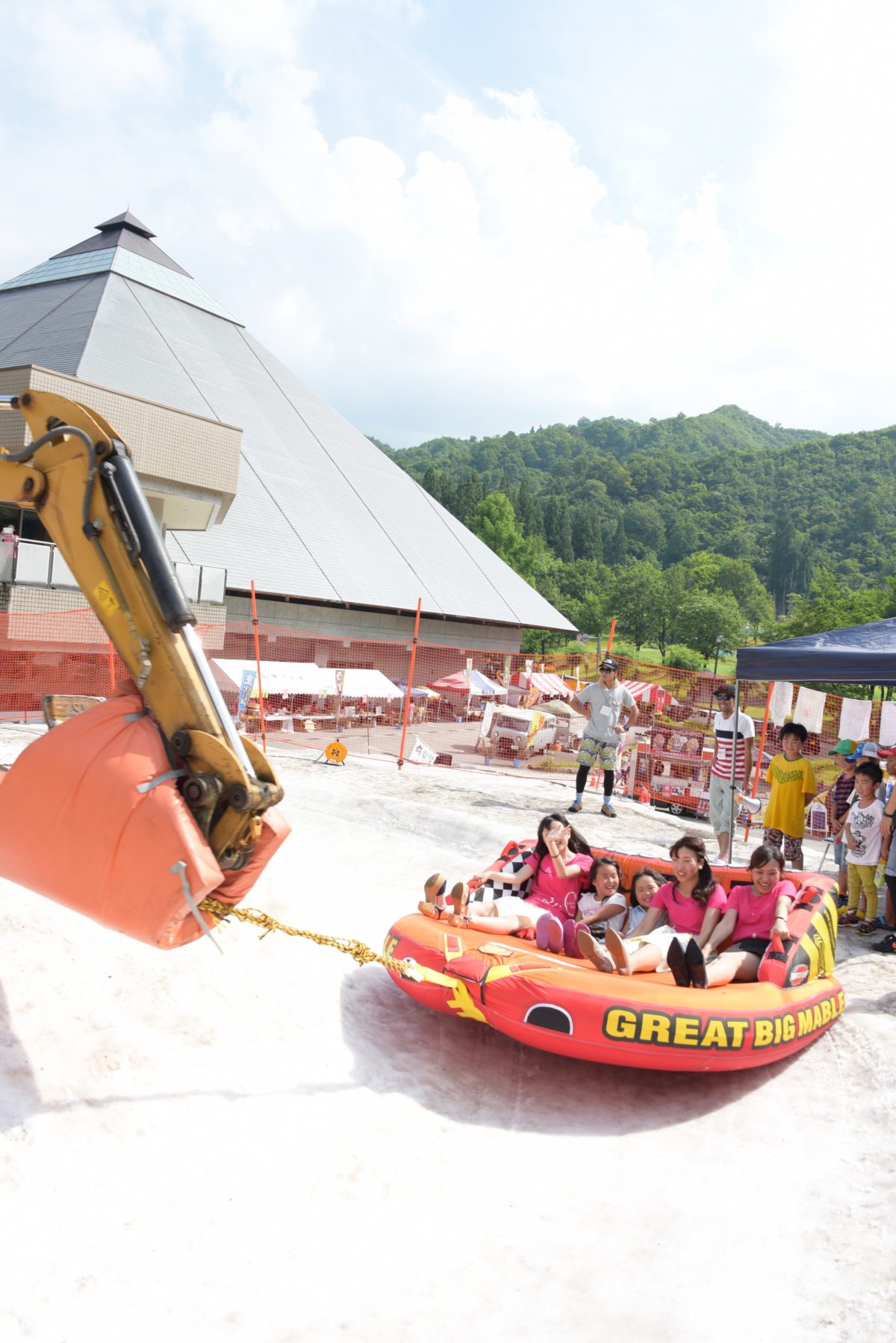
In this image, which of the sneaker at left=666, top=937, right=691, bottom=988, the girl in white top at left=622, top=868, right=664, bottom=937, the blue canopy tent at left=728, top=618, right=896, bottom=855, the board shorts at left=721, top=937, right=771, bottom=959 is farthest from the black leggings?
the sneaker at left=666, top=937, right=691, bottom=988

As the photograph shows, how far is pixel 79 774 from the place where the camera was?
11.9ft

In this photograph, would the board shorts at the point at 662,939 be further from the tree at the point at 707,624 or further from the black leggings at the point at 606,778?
the tree at the point at 707,624

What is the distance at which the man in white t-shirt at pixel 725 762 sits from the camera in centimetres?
994

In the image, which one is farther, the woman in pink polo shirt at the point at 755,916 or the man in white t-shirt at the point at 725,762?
the man in white t-shirt at the point at 725,762

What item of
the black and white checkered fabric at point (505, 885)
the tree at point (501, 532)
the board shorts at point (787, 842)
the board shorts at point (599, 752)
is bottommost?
the black and white checkered fabric at point (505, 885)

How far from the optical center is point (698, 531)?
529 ft

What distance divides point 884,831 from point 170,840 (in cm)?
679

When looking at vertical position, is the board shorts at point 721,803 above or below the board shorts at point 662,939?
above

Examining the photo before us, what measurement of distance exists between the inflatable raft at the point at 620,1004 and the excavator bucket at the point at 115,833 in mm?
2273

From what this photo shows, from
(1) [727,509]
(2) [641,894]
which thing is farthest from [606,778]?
(1) [727,509]

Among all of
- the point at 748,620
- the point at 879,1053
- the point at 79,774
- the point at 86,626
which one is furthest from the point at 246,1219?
the point at 748,620

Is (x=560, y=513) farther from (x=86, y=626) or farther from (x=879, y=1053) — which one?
(x=879, y=1053)

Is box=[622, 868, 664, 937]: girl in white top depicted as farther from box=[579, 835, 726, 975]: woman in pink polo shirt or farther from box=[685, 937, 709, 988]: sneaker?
box=[685, 937, 709, 988]: sneaker

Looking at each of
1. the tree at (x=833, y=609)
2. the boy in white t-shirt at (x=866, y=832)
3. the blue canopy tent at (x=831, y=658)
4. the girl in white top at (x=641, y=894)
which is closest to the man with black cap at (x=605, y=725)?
the blue canopy tent at (x=831, y=658)
